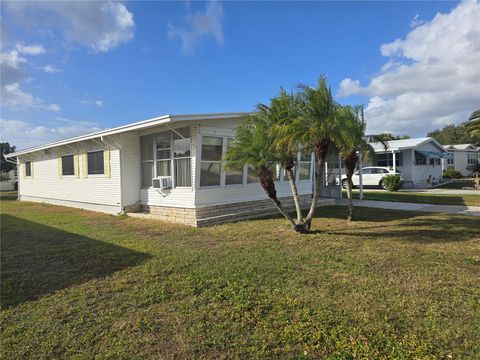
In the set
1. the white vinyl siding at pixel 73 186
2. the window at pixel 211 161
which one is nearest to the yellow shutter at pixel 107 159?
the white vinyl siding at pixel 73 186

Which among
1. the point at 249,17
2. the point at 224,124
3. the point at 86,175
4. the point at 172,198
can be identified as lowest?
the point at 172,198

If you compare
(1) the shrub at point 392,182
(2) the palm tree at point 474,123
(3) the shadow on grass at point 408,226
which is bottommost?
(3) the shadow on grass at point 408,226

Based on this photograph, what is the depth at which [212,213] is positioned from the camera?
382 inches

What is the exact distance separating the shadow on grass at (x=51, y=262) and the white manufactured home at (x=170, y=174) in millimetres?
3040

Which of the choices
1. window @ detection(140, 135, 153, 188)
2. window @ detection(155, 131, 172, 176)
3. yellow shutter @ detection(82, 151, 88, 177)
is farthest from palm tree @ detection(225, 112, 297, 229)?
yellow shutter @ detection(82, 151, 88, 177)

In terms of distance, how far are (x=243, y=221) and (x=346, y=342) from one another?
22.5 ft

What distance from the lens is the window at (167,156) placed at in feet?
32.1

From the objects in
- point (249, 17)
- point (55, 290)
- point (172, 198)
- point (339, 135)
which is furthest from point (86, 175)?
point (339, 135)

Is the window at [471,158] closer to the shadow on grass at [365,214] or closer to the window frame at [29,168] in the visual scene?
the shadow on grass at [365,214]

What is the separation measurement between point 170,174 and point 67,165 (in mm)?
7531

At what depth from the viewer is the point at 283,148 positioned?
275 inches

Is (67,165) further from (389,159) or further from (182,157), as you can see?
(389,159)

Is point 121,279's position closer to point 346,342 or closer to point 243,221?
point 346,342

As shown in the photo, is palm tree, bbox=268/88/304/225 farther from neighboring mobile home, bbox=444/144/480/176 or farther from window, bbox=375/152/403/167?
neighboring mobile home, bbox=444/144/480/176
